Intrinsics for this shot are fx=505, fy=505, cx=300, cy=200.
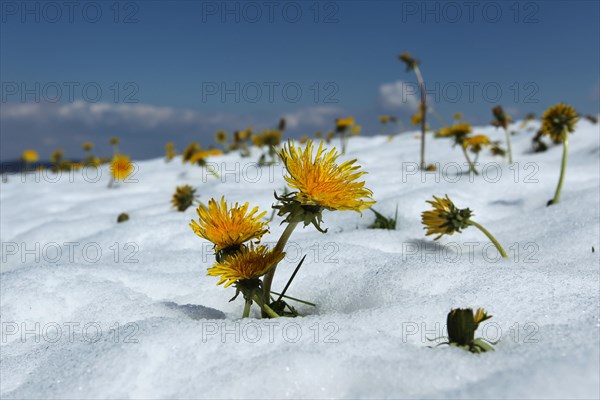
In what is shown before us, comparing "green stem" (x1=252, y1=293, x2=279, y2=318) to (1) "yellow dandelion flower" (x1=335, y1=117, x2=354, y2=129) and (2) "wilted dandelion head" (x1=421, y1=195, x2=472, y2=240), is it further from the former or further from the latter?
(1) "yellow dandelion flower" (x1=335, y1=117, x2=354, y2=129)

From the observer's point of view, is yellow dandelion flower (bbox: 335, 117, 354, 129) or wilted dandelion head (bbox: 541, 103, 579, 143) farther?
yellow dandelion flower (bbox: 335, 117, 354, 129)

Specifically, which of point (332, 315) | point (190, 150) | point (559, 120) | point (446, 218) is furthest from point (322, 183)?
point (190, 150)

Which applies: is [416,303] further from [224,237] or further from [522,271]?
[224,237]

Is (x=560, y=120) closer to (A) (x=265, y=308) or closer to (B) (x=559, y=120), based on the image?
(B) (x=559, y=120)

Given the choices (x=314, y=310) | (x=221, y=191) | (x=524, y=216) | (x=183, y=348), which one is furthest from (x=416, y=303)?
(x=221, y=191)

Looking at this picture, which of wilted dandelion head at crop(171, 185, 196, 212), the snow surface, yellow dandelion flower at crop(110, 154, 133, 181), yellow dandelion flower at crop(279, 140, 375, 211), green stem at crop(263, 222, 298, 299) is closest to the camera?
the snow surface

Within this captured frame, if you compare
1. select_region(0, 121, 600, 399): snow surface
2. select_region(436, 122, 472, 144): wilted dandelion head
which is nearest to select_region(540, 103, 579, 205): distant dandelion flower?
select_region(0, 121, 600, 399): snow surface

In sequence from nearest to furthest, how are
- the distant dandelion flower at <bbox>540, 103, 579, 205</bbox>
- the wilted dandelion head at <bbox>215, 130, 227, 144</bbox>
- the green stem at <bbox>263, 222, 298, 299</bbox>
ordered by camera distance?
the green stem at <bbox>263, 222, 298, 299</bbox>, the distant dandelion flower at <bbox>540, 103, 579, 205</bbox>, the wilted dandelion head at <bbox>215, 130, 227, 144</bbox>
